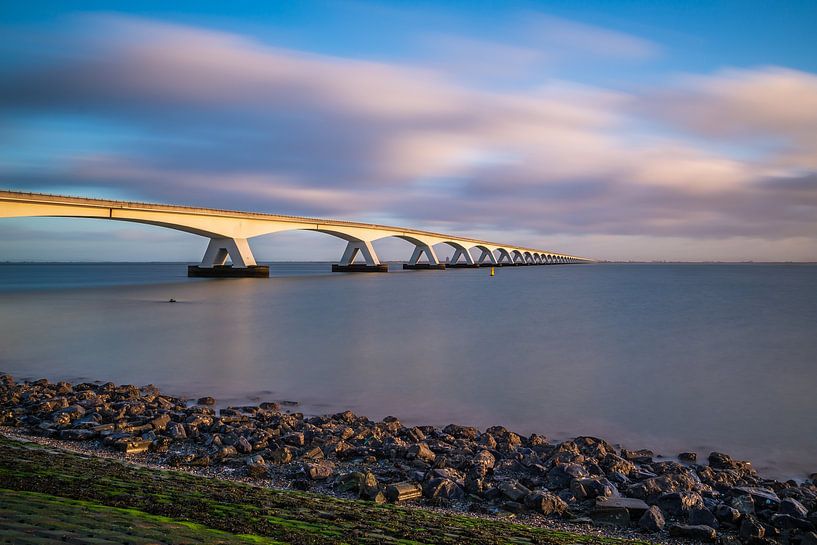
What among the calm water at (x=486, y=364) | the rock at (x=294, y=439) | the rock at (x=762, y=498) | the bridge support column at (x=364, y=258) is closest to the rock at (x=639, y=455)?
the calm water at (x=486, y=364)

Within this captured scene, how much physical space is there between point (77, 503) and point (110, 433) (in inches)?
172

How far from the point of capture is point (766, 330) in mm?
25688

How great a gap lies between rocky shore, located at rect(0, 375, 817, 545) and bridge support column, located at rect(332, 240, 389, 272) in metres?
77.0

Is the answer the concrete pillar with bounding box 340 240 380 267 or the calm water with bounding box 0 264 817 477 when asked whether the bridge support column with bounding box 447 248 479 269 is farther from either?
the calm water with bounding box 0 264 817 477

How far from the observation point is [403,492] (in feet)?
20.2

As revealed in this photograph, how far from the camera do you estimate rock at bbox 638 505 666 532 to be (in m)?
5.54

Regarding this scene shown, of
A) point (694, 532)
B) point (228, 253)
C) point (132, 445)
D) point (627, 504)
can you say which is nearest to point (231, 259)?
point (228, 253)

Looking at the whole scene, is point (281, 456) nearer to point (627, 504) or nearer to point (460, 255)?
point (627, 504)

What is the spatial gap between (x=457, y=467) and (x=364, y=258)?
8639 cm

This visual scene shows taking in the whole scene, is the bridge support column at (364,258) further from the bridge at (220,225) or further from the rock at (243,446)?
the rock at (243,446)

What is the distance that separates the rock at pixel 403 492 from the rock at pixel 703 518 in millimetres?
2803

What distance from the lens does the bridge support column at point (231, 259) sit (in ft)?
200

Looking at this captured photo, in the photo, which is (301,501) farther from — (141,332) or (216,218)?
(216,218)

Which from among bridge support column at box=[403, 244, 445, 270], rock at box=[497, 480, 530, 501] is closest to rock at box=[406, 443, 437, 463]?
rock at box=[497, 480, 530, 501]
